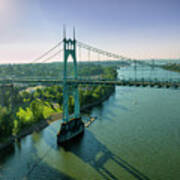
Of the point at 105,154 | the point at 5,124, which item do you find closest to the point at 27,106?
the point at 5,124

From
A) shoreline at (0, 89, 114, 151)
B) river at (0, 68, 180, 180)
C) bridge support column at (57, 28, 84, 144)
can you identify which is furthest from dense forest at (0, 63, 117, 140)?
bridge support column at (57, 28, 84, 144)

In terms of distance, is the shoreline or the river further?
the shoreline

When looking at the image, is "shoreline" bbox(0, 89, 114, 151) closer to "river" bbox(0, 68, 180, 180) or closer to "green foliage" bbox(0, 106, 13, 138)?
"river" bbox(0, 68, 180, 180)

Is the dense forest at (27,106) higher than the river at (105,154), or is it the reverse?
the dense forest at (27,106)

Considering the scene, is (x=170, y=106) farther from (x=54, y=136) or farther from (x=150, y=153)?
(x=54, y=136)

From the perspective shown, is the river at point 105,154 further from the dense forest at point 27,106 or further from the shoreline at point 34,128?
the dense forest at point 27,106

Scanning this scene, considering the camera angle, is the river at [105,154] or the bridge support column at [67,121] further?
the bridge support column at [67,121]

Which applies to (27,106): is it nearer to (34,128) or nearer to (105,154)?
(34,128)

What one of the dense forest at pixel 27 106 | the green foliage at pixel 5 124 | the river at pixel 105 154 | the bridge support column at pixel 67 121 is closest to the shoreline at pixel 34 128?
the dense forest at pixel 27 106
